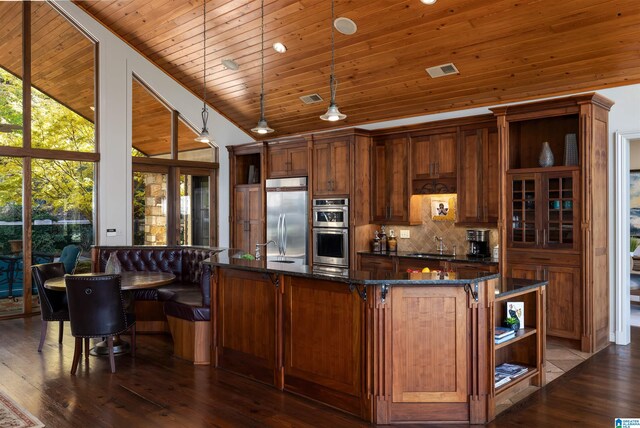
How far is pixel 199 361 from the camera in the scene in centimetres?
475

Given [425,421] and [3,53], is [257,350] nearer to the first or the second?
[425,421]

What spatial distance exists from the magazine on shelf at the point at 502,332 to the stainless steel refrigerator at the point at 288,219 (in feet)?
Result: 13.2

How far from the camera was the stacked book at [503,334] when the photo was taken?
3676mm

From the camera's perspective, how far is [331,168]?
23.7 ft

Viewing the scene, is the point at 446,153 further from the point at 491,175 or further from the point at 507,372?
the point at 507,372

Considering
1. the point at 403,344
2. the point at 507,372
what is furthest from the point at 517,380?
the point at 403,344

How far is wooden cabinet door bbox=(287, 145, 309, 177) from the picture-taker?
7695 millimetres

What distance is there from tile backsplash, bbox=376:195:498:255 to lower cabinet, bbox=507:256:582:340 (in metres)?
1.16

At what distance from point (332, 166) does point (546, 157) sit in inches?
112

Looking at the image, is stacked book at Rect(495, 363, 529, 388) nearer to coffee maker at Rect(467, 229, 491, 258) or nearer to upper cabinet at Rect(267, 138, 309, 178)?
coffee maker at Rect(467, 229, 491, 258)

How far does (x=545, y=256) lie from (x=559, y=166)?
0.96 metres

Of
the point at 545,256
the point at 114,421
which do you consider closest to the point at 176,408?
the point at 114,421

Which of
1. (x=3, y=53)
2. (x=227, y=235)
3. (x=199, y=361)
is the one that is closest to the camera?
(x=199, y=361)

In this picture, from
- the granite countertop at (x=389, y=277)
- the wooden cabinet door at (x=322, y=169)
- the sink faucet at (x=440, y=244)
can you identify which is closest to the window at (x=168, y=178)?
the wooden cabinet door at (x=322, y=169)
